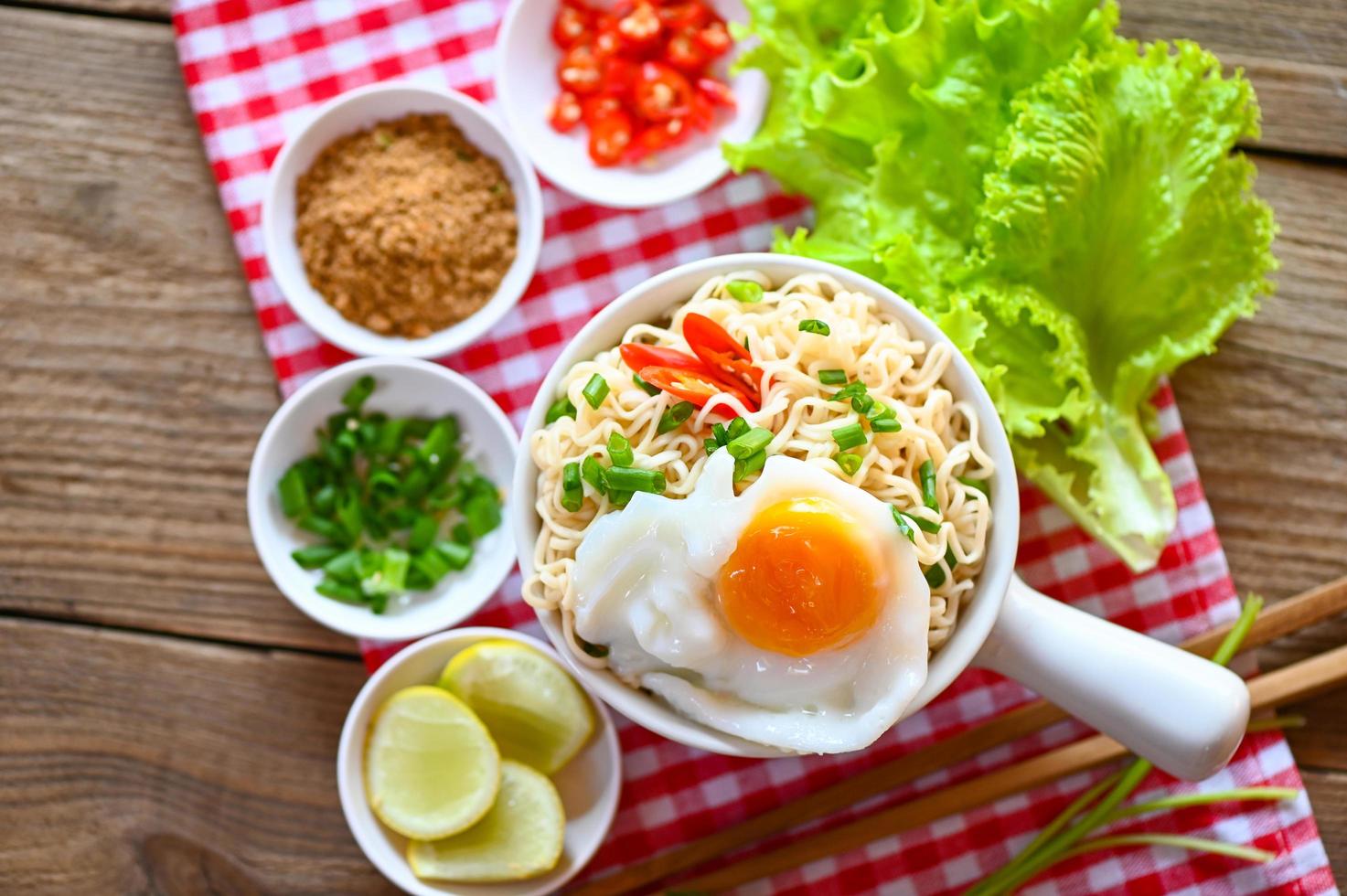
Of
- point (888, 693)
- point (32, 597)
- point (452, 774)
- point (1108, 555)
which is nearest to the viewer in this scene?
A: point (888, 693)

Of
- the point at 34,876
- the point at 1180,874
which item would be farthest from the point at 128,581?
the point at 1180,874

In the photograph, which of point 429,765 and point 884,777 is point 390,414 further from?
point 884,777

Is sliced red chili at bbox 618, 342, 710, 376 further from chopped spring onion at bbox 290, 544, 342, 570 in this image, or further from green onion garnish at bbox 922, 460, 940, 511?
chopped spring onion at bbox 290, 544, 342, 570

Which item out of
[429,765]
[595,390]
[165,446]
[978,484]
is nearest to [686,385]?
[595,390]

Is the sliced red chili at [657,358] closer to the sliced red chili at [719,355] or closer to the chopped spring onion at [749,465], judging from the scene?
the sliced red chili at [719,355]

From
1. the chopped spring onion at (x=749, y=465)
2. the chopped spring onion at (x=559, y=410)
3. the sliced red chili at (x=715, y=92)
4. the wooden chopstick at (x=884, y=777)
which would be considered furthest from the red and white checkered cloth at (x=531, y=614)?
the chopped spring onion at (x=749, y=465)

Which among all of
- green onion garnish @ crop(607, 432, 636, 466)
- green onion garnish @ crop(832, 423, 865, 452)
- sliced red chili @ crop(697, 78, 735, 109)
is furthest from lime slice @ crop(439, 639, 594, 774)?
sliced red chili @ crop(697, 78, 735, 109)

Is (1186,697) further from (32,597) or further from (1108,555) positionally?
(32,597)
